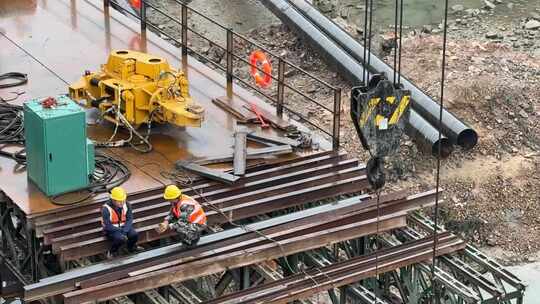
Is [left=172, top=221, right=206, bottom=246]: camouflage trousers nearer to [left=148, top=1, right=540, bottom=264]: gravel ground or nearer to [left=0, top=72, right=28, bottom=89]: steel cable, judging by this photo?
[left=0, top=72, right=28, bottom=89]: steel cable

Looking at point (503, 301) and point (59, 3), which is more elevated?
point (59, 3)

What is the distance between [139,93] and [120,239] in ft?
10.9

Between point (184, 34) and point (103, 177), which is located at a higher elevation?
point (184, 34)

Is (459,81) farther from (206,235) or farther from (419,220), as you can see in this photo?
(206,235)

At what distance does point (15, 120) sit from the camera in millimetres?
17375

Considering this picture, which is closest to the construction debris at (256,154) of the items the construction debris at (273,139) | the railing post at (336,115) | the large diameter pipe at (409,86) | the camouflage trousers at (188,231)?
the construction debris at (273,139)

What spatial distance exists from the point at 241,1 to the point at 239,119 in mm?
15125

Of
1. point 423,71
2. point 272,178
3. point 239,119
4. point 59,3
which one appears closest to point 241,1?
point 423,71

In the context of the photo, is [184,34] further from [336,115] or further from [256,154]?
[336,115]

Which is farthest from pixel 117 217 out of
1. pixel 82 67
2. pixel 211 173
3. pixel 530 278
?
pixel 530 278

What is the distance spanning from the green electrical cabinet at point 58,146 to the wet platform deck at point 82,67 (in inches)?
12.6

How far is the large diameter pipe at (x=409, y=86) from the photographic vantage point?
23.9 meters

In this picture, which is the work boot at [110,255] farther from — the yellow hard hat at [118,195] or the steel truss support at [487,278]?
the steel truss support at [487,278]

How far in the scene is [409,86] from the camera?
25641 millimetres
